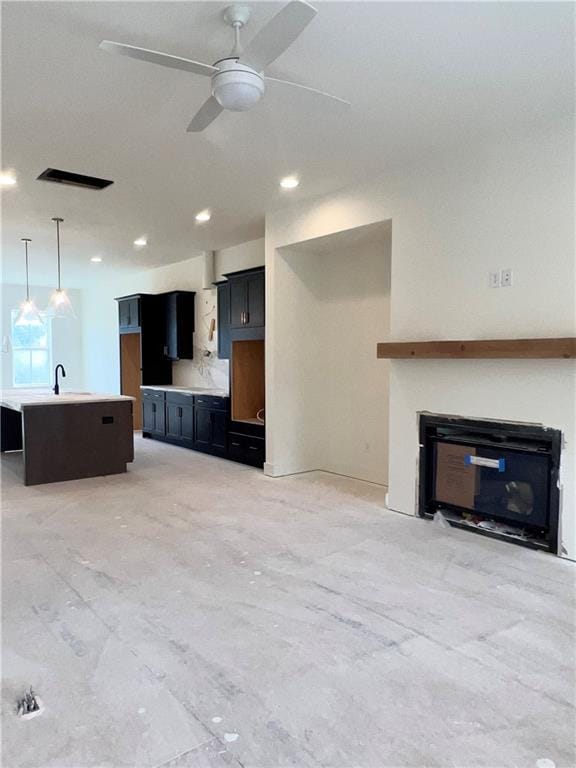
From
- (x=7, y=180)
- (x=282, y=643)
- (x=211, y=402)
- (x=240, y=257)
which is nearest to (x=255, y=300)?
(x=240, y=257)

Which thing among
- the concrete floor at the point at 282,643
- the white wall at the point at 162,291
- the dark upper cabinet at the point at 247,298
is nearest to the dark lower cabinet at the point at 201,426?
the white wall at the point at 162,291

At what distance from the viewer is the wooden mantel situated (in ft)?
10.3

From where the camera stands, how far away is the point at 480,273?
3689mm

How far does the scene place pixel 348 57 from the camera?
2611 millimetres

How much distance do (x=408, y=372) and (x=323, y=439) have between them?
6.37 feet

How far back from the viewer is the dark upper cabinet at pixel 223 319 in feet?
21.6

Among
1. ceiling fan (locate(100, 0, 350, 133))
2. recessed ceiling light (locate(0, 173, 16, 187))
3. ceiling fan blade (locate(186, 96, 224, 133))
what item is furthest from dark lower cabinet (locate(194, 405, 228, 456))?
A: ceiling fan (locate(100, 0, 350, 133))

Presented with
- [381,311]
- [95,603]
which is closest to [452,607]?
[95,603]

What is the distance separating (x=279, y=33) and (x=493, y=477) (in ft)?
9.93

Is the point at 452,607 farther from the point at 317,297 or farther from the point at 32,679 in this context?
the point at 317,297

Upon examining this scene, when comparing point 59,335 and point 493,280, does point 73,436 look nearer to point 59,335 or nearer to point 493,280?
point 493,280

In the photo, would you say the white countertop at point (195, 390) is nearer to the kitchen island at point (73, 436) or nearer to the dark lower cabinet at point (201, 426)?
the dark lower cabinet at point (201, 426)

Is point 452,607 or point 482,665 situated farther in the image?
point 452,607

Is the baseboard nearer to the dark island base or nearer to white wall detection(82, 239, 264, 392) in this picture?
the dark island base
